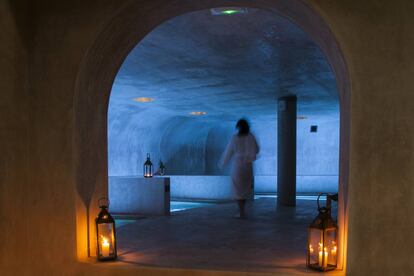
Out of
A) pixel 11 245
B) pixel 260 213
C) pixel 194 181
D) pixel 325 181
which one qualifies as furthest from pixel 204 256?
pixel 325 181

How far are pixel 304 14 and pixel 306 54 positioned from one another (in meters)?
3.27

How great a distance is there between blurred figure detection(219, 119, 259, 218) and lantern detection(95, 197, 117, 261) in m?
2.99

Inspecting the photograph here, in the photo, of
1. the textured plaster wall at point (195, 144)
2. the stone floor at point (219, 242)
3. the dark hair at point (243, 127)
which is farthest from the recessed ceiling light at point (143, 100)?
the dark hair at point (243, 127)

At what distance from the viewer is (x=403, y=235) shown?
128 inches

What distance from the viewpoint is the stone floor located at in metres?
4.00

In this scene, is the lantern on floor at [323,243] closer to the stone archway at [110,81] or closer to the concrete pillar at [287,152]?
the stone archway at [110,81]

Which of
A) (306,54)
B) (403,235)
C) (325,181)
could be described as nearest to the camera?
(403,235)

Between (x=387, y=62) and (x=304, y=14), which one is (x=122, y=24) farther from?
(x=387, y=62)

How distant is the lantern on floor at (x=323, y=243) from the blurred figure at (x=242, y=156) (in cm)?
310

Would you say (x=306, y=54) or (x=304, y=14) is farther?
(x=306, y=54)

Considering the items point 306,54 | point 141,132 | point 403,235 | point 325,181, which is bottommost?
point 325,181

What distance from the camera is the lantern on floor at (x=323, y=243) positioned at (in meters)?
3.65

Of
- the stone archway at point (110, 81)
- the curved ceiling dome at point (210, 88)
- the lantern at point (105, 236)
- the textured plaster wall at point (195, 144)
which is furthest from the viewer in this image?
the textured plaster wall at point (195, 144)

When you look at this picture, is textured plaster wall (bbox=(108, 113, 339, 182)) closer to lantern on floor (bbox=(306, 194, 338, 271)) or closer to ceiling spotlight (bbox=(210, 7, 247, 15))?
ceiling spotlight (bbox=(210, 7, 247, 15))
